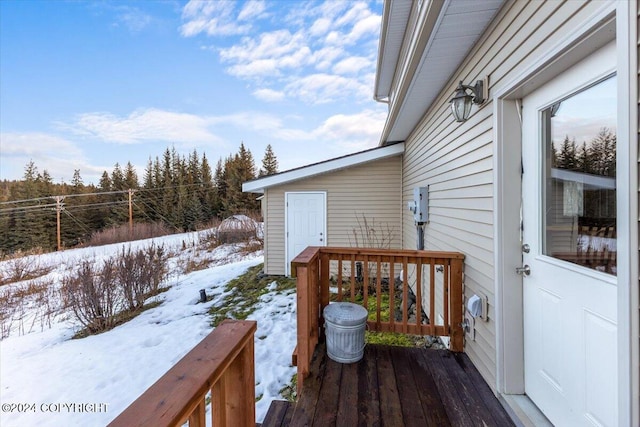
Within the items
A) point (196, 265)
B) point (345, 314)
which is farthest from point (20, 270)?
point (345, 314)

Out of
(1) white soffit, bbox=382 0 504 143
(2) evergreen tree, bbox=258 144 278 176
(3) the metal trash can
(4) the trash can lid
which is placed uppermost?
(2) evergreen tree, bbox=258 144 278 176

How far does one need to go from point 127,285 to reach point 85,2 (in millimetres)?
7091

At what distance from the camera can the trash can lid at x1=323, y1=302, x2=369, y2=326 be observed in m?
2.30

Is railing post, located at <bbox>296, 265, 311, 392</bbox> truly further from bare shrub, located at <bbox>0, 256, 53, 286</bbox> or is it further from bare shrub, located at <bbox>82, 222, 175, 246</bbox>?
bare shrub, located at <bbox>82, 222, 175, 246</bbox>

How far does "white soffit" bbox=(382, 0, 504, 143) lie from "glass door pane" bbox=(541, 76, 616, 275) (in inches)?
34.0

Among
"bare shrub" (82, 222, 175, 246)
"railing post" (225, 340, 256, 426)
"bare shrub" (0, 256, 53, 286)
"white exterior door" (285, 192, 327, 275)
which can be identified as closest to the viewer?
"railing post" (225, 340, 256, 426)

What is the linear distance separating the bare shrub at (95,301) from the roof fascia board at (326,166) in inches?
133

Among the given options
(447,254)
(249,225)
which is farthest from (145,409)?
(249,225)

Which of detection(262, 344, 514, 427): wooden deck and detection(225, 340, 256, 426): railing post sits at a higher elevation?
detection(225, 340, 256, 426): railing post

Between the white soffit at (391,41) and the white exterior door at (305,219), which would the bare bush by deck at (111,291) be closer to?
the white exterior door at (305,219)

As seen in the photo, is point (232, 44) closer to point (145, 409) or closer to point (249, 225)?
point (249, 225)

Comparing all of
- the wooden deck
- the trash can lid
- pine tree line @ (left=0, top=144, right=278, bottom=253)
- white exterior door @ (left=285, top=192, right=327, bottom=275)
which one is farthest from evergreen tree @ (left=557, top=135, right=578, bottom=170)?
pine tree line @ (left=0, top=144, right=278, bottom=253)

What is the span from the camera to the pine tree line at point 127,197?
57.9ft

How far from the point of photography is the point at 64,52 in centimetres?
861
